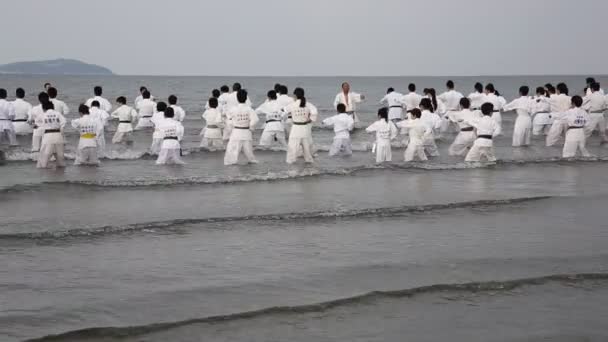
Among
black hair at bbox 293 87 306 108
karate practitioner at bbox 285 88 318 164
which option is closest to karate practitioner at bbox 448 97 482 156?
karate practitioner at bbox 285 88 318 164

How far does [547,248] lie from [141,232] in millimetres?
4741

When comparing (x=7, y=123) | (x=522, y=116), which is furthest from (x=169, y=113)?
(x=522, y=116)

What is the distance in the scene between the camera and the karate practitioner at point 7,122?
61.1 ft

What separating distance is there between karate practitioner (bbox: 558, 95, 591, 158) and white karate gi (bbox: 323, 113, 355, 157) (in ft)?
15.5

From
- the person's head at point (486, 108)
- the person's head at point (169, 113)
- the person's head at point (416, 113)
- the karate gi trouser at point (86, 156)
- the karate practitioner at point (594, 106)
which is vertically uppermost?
the karate practitioner at point (594, 106)

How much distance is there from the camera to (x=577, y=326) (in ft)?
19.5

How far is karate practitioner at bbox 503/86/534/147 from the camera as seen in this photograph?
64.3ft

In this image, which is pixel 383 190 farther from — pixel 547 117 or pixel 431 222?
pixel 547 117

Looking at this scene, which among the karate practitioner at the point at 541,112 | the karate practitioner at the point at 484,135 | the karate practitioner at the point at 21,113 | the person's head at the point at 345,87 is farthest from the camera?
the karate practitioner at the point at 541,112

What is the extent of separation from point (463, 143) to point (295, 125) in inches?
158

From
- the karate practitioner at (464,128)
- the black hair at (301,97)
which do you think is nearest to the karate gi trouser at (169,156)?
the black hair at (301,97)

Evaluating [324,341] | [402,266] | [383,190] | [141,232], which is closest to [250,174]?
[383,190]

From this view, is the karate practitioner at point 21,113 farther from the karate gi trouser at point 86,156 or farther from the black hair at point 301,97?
the black hair at point 301,97

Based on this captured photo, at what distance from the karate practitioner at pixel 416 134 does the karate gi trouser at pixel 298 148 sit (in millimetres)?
1955
